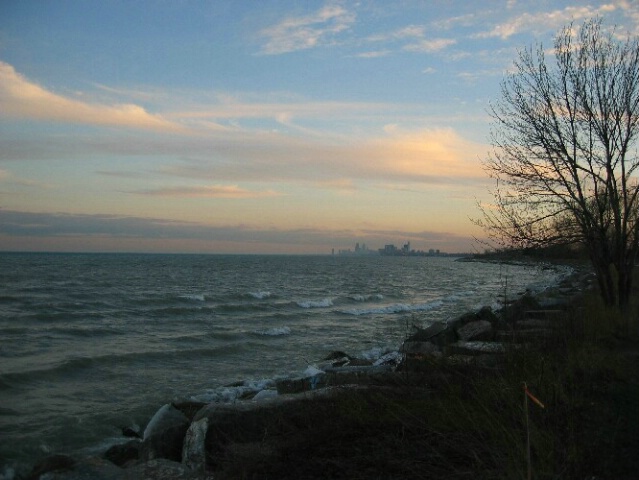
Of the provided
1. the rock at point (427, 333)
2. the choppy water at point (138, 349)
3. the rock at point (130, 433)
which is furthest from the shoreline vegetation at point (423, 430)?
the rock at point (427, 333)

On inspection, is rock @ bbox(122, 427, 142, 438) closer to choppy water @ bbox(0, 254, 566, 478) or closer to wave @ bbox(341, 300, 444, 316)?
choppy water @ bbox(0, 254, 566, 478)

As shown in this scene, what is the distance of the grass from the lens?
376 cm

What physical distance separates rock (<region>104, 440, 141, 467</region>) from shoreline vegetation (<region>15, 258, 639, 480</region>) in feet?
0.07

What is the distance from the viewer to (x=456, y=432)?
13.8 feet

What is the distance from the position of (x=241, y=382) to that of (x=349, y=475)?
327 inches

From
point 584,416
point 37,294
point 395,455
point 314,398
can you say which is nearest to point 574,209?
point 584,416

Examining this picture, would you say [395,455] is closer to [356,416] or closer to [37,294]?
[356,416]

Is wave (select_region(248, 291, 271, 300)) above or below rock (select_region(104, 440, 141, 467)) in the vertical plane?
below

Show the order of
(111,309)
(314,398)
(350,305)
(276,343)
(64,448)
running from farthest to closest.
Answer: (350,305) < (111,309) < (276,343) < (64,448) < (314,398)

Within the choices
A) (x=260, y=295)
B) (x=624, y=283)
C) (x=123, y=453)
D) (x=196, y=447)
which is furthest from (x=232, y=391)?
(x=260, y=295)

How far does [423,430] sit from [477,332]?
8321 mm

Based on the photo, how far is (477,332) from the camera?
1216 centimetres

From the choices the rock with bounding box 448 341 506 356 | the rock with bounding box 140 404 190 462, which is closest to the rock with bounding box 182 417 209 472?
the rock with bounding box 140 404 190 462

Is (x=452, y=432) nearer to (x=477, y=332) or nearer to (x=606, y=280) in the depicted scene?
(x=477, y=332)
